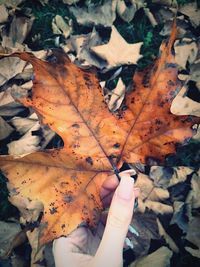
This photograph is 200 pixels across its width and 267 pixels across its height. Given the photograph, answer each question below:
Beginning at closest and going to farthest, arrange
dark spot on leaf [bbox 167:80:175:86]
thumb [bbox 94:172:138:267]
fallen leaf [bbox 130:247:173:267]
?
dark spot on leaf [bbox 167:80:175:86] → thumb [bbox 94:172:138:267] → fallen leaf [bbox 130:247:173:267]

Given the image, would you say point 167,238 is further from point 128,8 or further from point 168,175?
point 128,8

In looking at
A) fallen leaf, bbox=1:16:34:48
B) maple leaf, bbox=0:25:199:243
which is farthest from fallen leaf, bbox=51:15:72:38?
maple leaf, bbox=0:25:199:243

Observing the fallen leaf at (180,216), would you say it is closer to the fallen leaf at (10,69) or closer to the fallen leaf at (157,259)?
the fallen leaf at (157,259)

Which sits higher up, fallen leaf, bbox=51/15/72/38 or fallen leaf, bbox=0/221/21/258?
fallen leaf, bbox=51/15/72/38

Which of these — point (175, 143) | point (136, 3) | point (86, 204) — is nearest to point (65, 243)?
point (86, 204)

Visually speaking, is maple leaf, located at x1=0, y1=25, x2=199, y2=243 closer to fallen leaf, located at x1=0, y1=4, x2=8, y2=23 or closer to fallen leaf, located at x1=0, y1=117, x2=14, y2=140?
fallen leaf, located at x1=0, y1=117, x2=14, y2=140

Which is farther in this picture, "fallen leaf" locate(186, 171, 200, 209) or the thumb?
"fallen leaf" locate(186, 171, 200, 209)

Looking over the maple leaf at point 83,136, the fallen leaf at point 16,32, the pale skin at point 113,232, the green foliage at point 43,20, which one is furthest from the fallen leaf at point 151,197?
the fallen leaf at point 16,32
